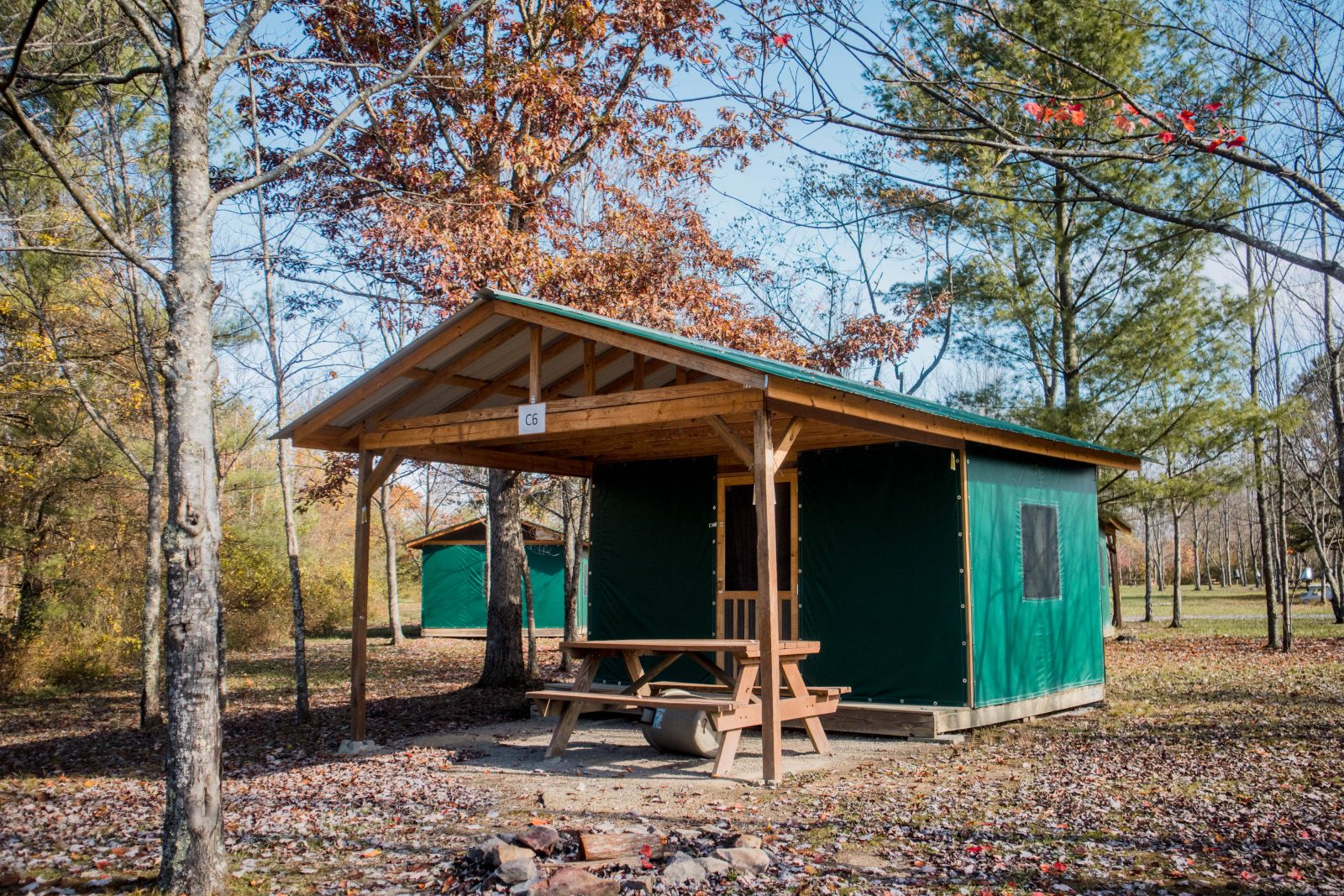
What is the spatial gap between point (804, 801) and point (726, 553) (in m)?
4.31

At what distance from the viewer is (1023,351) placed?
16.8 meters

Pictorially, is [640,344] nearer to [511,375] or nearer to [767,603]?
[767,603]

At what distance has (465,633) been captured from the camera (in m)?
25.7

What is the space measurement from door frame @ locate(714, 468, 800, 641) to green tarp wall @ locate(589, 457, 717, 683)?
0.20ft

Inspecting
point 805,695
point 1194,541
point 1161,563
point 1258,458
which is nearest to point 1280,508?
point 1258,458

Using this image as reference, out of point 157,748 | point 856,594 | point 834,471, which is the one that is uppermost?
point 834,471

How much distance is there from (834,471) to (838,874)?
5.38 meters

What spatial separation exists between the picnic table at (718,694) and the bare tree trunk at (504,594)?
4.57m

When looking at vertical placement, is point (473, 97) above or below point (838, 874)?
above

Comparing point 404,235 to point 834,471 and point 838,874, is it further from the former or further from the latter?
point 838,874

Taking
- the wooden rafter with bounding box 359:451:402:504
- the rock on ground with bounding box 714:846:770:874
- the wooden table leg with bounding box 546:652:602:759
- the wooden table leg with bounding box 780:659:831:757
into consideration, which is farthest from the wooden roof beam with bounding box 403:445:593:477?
the rock on ground with bounding box 714:846:770:874

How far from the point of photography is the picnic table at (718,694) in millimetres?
7156

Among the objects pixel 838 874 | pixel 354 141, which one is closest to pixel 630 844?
pixel 838 874

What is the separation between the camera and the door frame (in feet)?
32.1
